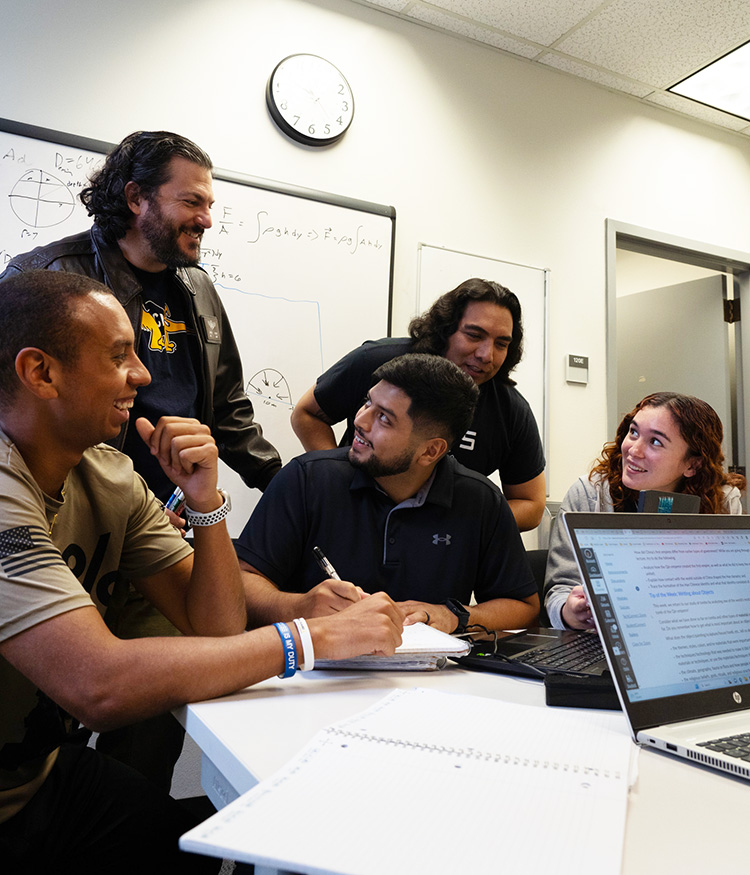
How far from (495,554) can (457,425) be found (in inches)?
13.4

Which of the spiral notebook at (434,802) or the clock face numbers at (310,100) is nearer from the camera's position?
the spiral notebook at (434,802)

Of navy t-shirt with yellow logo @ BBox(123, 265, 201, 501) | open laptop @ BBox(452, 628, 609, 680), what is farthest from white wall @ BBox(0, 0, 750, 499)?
open laptop @ BBox(452, 628, 609, 680)

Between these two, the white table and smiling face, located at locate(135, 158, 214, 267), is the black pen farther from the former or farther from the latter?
smiling face, located at locate(135, 158, 214, 267)

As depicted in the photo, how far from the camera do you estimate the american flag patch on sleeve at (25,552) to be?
85 centimetres

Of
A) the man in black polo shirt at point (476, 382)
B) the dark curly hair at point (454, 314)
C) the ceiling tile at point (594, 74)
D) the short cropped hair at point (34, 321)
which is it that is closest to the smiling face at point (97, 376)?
the short cropped hair at point (34, 321)

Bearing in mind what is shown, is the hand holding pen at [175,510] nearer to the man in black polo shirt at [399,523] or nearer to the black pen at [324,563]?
the man in black polo shirt at [399,523]

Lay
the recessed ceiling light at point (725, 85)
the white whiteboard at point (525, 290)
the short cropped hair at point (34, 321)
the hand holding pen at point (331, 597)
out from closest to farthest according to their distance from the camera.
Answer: the short cropped hair at point (34, 321)
the hand holding pen at point (331, 597)
the white whiteboard at point (525, 290)
the recessed ceiling light at point (725, 85)

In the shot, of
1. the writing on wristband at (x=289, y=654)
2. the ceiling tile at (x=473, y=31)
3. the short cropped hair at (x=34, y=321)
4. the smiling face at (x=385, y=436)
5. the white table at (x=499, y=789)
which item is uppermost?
the ceiling tile at (x=473, y=31)

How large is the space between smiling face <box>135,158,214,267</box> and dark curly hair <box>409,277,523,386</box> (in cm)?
71

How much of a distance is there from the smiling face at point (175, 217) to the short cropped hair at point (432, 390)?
1.89 ft

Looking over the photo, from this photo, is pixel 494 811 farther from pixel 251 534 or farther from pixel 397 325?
pixel 397 325

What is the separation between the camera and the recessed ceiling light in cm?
308

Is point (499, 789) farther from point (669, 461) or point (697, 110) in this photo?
point (697, 110)

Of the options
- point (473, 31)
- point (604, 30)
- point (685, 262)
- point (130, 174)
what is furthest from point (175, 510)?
point (685, 262)
